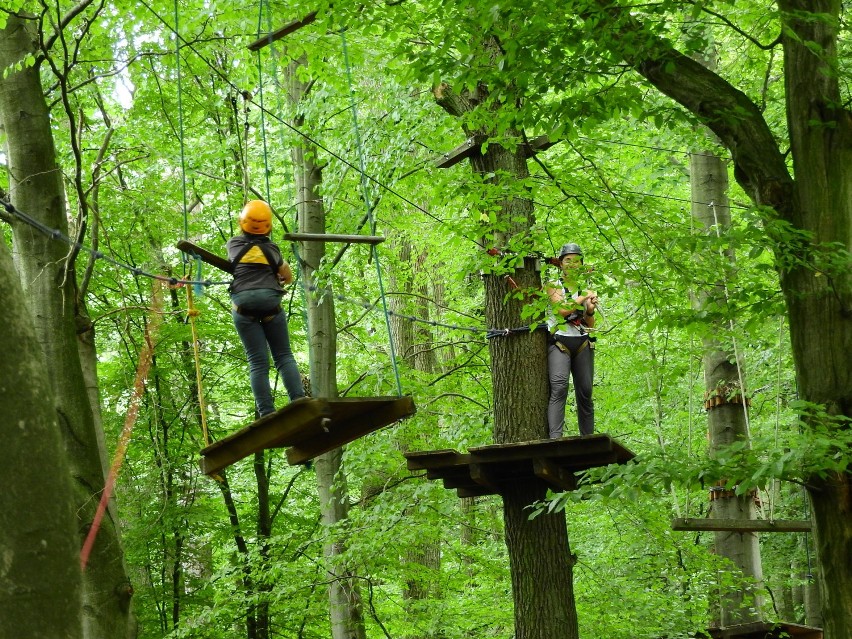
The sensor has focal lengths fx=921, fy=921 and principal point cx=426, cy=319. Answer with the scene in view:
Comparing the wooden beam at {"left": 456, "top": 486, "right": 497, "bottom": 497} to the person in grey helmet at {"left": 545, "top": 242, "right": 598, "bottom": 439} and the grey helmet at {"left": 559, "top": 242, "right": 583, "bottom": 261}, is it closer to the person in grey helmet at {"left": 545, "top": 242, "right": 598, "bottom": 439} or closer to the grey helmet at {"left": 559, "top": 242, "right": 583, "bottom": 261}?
the person in grey helmet at {"left": 545, "top": 242, "right": 598, "bottom": 439}

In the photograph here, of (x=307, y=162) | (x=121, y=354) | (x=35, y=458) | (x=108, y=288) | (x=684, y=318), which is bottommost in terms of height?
(x=35, y=458)

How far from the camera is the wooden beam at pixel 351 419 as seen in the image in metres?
4.61

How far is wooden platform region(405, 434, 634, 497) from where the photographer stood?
6.31 meters

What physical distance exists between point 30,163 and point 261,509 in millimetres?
7127

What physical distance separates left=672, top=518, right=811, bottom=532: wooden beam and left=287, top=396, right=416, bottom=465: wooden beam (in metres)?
2.86

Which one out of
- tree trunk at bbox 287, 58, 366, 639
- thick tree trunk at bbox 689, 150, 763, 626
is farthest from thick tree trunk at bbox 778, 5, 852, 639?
tree trunk at bbox 287, 58, 366, 639

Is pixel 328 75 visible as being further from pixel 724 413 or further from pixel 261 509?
pixel 261 509

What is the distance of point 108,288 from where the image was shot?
12344 mm

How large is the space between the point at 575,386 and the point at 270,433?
330 centimetres

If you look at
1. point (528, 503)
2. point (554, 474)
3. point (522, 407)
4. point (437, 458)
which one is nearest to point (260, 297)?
point (437, 458)

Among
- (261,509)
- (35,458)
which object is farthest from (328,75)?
(35,458)

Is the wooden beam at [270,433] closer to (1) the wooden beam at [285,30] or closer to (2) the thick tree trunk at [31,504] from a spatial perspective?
(2) the thick tree trunk at [31,504]

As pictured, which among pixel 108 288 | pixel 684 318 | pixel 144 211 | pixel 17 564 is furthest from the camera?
pixel 108 288

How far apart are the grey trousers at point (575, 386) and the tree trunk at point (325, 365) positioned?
301 centimetres
